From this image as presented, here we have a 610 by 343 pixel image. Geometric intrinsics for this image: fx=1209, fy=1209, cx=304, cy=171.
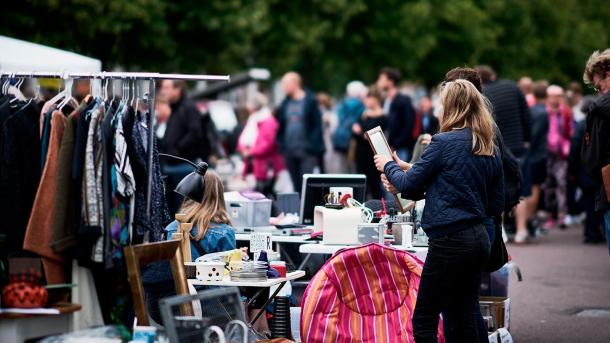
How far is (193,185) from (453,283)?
6.47 feet

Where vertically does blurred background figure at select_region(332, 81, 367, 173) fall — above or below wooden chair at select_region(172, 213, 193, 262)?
above

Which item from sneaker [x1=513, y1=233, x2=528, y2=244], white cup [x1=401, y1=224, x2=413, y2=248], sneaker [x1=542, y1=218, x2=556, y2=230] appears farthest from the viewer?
sneaker [x1=542, y1=218, x2=556, y2=230]

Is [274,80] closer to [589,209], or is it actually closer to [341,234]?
[589,209]

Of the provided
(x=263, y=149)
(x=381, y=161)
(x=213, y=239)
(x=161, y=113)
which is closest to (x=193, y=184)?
(x=213, y=239)

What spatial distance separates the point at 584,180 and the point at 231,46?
12620 millimetres

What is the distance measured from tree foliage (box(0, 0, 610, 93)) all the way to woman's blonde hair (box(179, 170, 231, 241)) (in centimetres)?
1471

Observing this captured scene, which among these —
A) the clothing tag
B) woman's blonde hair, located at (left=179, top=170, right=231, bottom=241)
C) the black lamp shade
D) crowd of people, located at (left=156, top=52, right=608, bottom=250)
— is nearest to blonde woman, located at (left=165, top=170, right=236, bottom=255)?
woman's blonde hair, located at (left=179, top=170, right=231, bottom=241)

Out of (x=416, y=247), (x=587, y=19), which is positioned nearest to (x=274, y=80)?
(x=587, y=19)

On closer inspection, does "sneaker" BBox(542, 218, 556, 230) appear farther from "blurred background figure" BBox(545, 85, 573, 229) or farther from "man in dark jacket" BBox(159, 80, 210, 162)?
"man in dark jacket" BBox(159, 80, 210, 162)

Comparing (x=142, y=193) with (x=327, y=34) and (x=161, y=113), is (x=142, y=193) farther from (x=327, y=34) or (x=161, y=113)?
(x=327, y=34)

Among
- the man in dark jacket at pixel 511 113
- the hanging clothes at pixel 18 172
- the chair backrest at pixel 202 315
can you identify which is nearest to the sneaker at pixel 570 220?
the man in dark jacket at pixel 511 113

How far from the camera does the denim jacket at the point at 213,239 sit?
834 centimetres

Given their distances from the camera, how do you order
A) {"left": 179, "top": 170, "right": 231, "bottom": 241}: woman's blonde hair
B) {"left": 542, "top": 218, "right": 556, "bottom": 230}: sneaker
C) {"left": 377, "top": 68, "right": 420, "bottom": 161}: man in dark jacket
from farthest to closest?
{"left": 542, "top": 218, "right": 556, "bottom": 230}: sneaker < {"left": 377, "top": 68, "right": 420, "bottom": 161}: man in dark jacket < {"left": 179, "top": 170, "right": 231, "bottom": 241}: woman's blonde hair

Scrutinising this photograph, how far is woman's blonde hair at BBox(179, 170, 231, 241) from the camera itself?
833 centimetres
